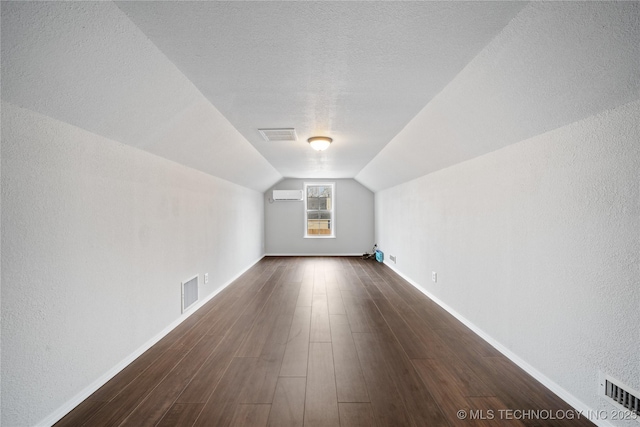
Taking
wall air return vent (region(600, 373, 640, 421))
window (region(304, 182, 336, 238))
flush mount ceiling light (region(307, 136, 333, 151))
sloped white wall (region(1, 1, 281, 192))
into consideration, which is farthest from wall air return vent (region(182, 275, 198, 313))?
window (region(304, 182, 336, 238))

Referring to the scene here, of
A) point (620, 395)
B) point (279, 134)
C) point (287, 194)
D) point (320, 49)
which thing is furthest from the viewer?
point (287, 194)

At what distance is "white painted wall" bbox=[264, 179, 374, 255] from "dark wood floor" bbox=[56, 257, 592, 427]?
4208 mm

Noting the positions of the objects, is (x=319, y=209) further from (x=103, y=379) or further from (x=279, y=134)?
(x=103, y=379)

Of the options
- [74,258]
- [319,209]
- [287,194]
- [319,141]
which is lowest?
[74,258]

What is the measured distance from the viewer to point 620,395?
5.01ft

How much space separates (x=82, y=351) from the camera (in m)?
1.87

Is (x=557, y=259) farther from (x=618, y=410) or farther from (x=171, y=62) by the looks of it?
(x=171, y=62)

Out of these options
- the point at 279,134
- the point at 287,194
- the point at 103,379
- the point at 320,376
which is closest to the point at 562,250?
the point at 320,376

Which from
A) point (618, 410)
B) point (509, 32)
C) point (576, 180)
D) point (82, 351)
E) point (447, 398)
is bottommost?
point (447, 398)

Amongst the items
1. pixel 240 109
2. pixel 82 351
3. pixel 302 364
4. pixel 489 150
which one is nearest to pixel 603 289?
pixel 489 150

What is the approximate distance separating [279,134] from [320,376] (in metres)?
→ 2.56

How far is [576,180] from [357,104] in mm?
1664

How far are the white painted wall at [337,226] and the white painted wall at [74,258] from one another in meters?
4.73

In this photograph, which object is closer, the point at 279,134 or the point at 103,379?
the point at 103,379
